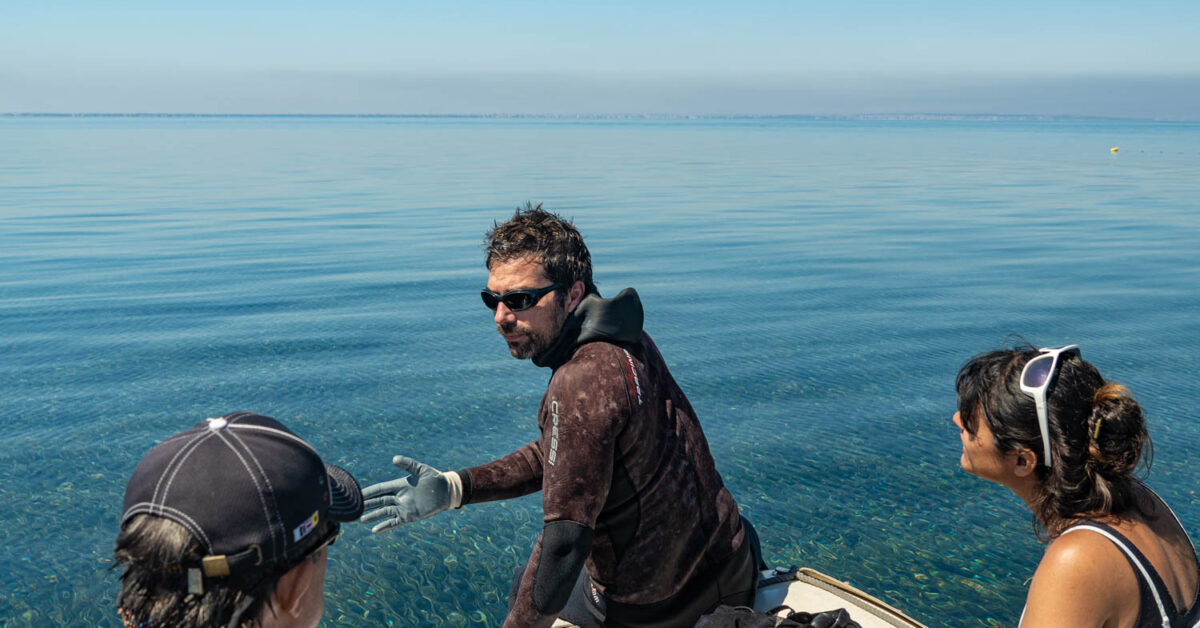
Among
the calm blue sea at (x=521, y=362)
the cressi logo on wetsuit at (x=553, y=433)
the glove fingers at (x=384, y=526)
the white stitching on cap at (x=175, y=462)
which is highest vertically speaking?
the white stitching on cap at (x=175, y=462)

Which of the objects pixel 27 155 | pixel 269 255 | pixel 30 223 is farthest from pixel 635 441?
pixel 27 155

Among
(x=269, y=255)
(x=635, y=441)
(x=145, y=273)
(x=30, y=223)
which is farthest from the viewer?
(x=30, y=223)

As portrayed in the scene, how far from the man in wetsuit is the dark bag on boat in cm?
28

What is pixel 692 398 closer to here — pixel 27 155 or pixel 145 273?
pixel 145 273

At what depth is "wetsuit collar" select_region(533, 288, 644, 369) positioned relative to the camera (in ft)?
11.6

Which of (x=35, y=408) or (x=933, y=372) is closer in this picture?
(x=35, y=408)

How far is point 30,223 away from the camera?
74.7 ft

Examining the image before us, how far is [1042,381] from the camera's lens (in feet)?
9.46

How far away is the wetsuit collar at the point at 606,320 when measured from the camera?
3.55 metres

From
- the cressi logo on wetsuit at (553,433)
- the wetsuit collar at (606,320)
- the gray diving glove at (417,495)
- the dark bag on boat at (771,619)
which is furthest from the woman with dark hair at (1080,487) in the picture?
the gray diving glove at (417,495)

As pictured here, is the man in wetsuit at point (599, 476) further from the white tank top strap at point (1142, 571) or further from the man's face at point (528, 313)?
the white tank top strap at point (1142, 571)

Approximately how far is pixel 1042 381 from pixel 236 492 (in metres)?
2.29

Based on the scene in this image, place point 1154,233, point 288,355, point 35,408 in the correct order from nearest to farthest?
point 35,408, point 288,355, point 1154,233

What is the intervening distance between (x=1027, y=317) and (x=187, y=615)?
12.5m
